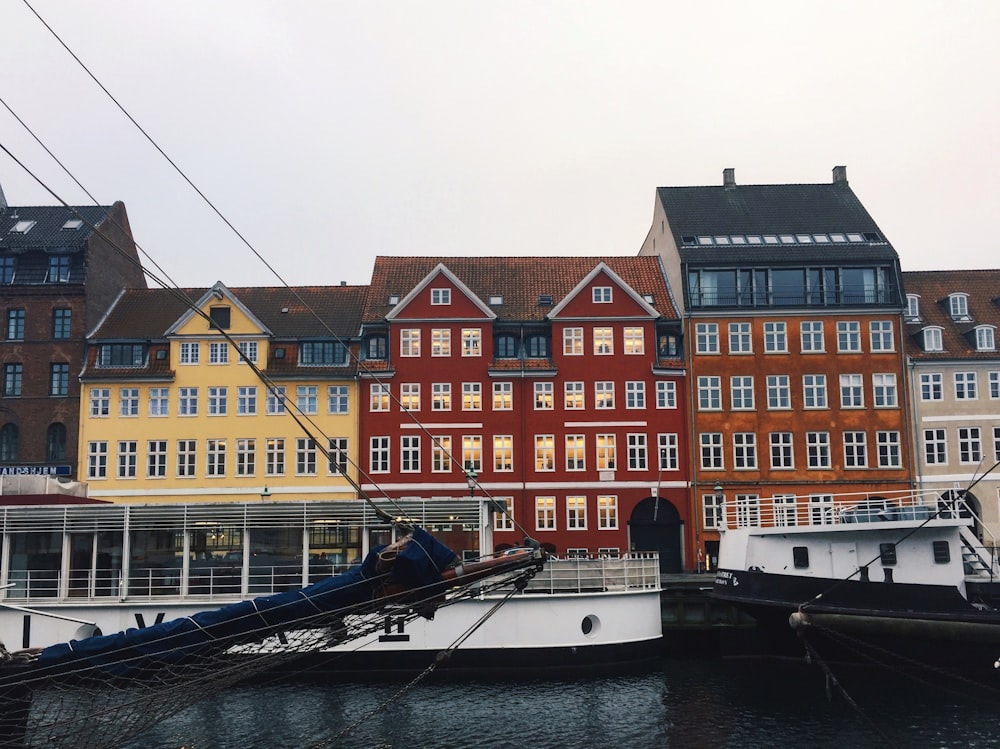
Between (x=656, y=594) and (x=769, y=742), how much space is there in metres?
10.0

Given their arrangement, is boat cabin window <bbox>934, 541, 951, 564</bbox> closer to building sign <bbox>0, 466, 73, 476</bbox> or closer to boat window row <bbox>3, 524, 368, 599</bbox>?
boat window row <bbox>3, 524, 368, 599</bbox>

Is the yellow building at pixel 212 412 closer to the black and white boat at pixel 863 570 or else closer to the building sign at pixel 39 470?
the building sign at pixel 39 470

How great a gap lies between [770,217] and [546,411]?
16716 millimetres

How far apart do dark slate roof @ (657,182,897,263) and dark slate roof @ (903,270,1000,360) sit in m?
4.25

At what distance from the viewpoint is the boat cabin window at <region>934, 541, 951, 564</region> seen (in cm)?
3152

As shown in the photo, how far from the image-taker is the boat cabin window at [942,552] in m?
31.5

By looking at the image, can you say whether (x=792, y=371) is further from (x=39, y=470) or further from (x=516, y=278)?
(x=39, y=470)

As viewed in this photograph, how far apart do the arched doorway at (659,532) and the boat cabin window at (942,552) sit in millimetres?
16404

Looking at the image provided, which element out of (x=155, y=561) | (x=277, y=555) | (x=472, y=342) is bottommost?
(x=155, y=561)

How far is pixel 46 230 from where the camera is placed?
51.0 meters

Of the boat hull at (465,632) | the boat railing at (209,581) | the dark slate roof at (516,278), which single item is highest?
the dark slate roof at (516,278)

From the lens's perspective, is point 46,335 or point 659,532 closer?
point 659,532

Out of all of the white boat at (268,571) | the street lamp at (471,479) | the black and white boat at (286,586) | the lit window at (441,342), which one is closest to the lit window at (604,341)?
the lit window at (441,342)

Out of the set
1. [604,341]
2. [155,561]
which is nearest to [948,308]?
[604,341]
